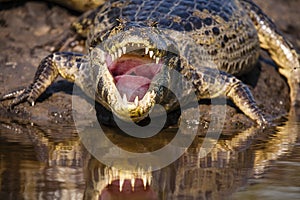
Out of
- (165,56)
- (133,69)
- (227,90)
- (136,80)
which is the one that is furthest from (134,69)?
(227,90)

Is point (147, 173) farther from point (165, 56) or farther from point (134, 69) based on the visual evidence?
point (165, 56)

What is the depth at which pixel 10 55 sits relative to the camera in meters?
7.13

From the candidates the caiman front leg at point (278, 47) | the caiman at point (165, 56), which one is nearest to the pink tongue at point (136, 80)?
the caiman at point (165, 56)

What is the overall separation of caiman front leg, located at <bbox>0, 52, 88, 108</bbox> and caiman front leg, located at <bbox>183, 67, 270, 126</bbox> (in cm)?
102

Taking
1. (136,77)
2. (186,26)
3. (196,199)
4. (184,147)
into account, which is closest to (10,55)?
(186,26)

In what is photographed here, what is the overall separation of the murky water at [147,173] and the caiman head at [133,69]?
1.02 feet

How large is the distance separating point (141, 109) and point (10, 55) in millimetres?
2754

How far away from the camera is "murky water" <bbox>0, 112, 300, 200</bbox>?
3.38m

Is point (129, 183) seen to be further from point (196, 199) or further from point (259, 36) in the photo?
point (259, 36)

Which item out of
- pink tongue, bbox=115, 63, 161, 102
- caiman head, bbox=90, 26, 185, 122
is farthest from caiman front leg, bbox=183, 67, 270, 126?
pink tongue, bbox=115, 63, 161, 102

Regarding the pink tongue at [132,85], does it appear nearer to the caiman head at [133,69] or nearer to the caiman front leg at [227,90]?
the caiman head at [133,69]

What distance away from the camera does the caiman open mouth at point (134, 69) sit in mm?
4906

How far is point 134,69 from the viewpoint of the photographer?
5.09m

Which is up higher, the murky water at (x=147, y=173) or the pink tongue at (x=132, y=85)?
the pink tongue at (x=132, y=85)
